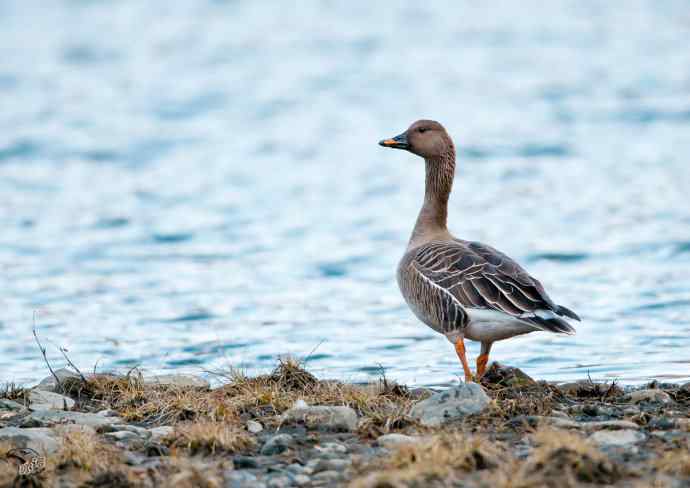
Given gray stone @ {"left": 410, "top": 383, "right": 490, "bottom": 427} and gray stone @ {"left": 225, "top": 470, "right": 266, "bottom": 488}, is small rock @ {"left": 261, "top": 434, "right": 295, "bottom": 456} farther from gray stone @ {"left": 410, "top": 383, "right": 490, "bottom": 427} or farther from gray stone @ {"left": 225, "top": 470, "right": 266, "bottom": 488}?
gray stone @ {"left": 410, "top": 383, "right": 490, "bottom": 427}

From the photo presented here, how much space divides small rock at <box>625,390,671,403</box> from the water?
180cm

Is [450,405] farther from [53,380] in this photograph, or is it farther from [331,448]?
[53,380]

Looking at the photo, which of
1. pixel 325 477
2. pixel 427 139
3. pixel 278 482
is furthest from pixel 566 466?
pixel 427 139

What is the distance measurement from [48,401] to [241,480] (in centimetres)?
266

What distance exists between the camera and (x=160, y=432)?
23.6 ft

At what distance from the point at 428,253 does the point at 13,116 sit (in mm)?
18042

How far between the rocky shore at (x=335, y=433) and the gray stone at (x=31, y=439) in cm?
1

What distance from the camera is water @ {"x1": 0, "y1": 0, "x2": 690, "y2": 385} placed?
12.1 metres

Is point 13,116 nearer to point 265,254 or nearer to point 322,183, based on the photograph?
point 322,183

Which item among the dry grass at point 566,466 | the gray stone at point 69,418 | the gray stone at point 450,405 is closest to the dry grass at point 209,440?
the gray stone at point 69,418

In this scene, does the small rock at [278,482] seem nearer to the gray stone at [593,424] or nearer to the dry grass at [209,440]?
the dry grass at [209,440]

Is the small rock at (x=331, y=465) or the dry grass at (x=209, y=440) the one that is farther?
the dry grass at (x=209, y=440)

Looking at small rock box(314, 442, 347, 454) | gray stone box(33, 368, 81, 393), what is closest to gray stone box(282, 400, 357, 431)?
small rock box(314, 442, 347, 454)

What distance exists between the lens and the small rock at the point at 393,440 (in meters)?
6.69
